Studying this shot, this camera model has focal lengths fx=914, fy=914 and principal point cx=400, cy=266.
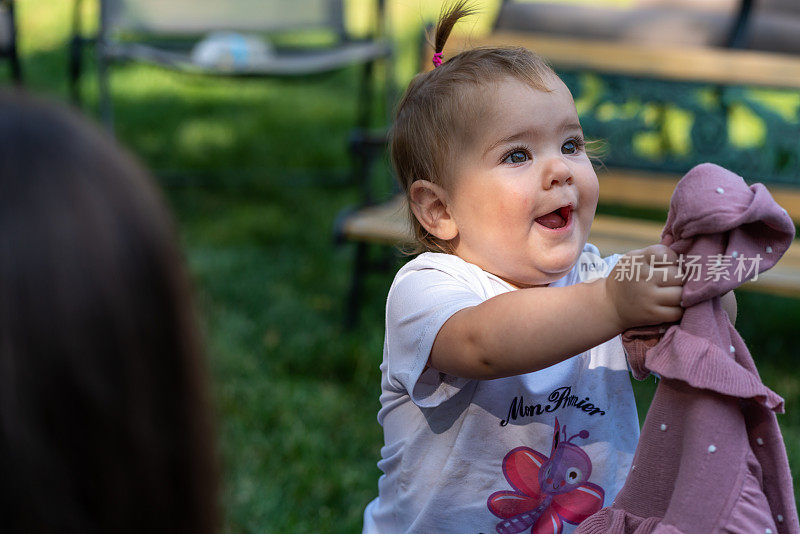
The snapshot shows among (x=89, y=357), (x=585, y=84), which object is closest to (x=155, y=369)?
(x=89, y=357)

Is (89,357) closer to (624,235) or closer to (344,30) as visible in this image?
(624,235)

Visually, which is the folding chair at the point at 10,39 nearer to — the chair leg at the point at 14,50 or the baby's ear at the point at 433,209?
the chair leg at the point at 14,50

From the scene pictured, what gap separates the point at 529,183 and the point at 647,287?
1.10ft

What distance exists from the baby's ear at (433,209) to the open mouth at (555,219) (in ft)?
0.51

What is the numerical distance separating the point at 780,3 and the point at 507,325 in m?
4.33

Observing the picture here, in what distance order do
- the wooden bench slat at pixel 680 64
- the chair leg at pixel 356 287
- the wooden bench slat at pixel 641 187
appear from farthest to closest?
the chair leg at pixel 356 287
the wooden bench slat at pixel 641 187
the wooden bench slat at pixel 680 64

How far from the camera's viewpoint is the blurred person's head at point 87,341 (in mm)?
754

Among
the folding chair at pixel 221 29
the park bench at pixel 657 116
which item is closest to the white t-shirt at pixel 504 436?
the park bench at pixel 657 116

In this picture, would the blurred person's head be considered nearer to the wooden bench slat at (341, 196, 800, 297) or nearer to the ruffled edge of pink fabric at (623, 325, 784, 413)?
the ruffled edge of pink fabric at (623, 325, 784, 413)

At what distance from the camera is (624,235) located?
3.25 metres

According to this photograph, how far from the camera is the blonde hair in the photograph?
146 centimetres

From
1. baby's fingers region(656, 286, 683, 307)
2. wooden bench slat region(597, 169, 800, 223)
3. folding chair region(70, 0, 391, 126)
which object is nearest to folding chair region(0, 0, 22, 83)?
folding chair region(70, 0, 391, 126)

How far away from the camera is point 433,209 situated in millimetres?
1533

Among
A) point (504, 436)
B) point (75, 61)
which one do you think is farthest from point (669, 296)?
point (75, 61)
